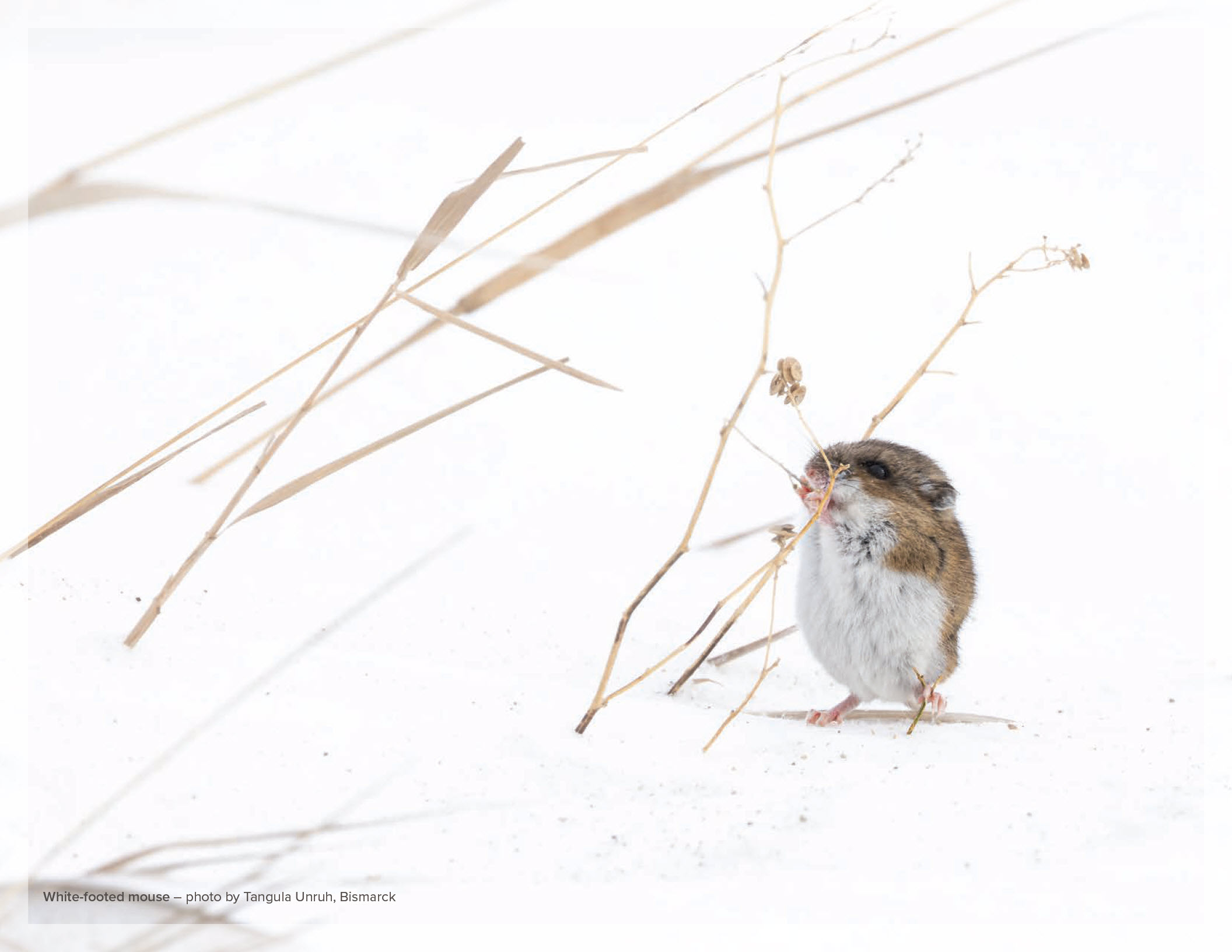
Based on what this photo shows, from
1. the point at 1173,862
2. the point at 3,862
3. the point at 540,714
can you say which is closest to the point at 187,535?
the point at 540,714

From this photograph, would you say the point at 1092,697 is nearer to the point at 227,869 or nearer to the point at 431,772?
the point at 431,772

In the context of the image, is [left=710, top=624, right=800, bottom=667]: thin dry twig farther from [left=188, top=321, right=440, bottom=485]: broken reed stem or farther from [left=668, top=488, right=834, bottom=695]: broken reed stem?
[left=188, top=321, right=440, bottom=485]: broken reed stem

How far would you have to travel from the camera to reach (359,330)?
2.22m

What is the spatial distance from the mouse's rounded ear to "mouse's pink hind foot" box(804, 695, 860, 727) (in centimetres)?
58

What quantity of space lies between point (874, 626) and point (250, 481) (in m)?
1.62

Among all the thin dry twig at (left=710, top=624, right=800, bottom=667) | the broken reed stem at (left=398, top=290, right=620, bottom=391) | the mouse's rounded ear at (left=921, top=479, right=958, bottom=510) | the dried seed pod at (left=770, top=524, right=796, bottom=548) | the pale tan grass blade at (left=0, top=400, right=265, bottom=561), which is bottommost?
the pale tan grass blade at (left=0, top=400, right=265, bottom=561)

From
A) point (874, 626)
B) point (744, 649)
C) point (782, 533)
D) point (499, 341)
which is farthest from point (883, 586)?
point (499, 341)

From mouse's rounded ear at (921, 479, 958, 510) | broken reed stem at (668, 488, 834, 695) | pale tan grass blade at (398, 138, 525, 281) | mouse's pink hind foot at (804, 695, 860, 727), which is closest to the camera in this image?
pale tan grass blade at (398, 138, 525, 281)

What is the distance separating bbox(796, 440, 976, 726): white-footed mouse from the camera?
311 cm

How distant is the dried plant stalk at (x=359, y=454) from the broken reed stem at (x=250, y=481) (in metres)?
0.04

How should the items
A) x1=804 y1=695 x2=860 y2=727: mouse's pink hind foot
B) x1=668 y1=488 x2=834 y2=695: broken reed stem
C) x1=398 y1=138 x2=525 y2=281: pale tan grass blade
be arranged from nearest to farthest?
x1=398 y1=138 x2=525 y2=281: pale tan grass blade < x1=668 y1=488 x2=834 y2=695: broken reed stem < x1=804 y1=695 x2=860 y2=727: mouse's pink hind foot

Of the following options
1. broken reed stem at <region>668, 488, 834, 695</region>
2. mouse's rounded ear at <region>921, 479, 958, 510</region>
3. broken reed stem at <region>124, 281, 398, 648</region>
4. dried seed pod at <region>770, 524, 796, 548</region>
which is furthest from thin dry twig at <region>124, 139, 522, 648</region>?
mouse's rounded ear at <region>921, 479, 958, 510</region>

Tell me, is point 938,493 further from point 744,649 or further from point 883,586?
point 744,649

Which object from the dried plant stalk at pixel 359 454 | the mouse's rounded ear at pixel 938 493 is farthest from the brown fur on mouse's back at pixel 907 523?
the dried plant stalk at pixel 359 454
